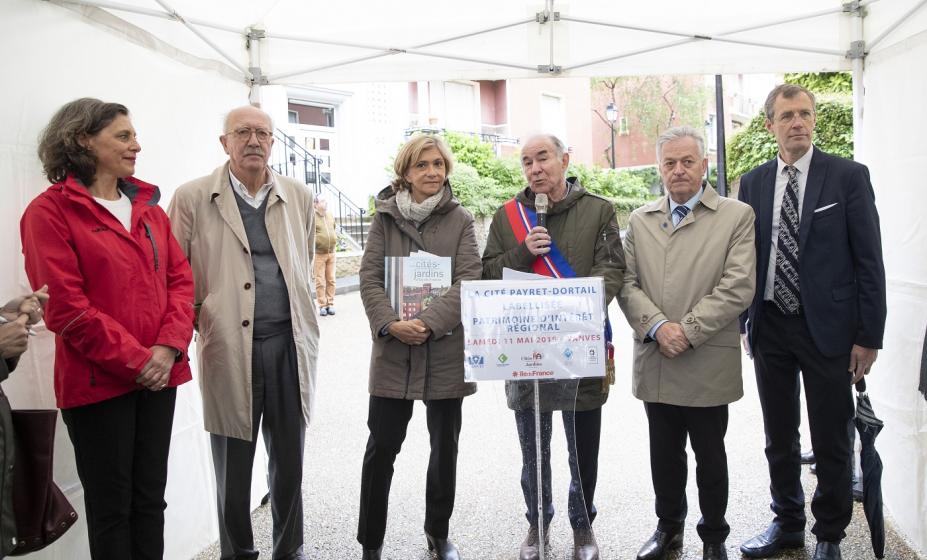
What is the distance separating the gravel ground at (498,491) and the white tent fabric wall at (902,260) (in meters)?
0.28

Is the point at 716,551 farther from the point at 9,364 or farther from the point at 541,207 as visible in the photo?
the point at 9,364

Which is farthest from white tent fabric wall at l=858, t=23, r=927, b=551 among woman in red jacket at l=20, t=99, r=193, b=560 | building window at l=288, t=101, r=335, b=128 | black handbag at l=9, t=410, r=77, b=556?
building window at l=288, t=101, r=335, b=128

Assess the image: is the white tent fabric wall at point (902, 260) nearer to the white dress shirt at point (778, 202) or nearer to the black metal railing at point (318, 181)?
the white dress shirt at point (778, 202)

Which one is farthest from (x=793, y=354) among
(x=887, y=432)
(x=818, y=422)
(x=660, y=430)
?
(x=887, y=432)

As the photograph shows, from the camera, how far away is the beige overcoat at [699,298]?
2785mm

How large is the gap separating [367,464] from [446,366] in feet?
1.88

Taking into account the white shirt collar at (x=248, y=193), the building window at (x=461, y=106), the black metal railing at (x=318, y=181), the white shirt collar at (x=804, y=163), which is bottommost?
the white shirt collar at (x=248, y=193)

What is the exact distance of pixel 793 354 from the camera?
9.76 ft

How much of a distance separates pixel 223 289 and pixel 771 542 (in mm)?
2702

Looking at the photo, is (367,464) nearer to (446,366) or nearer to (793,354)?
(446,366)

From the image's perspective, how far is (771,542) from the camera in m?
3.14

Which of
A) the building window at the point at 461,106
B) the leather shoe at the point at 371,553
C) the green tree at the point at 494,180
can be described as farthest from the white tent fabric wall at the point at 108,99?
the building window at the point at 461,106

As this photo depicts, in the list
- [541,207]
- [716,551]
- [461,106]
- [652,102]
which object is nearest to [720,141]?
[541,207]

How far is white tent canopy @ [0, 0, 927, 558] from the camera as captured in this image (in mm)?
2576
